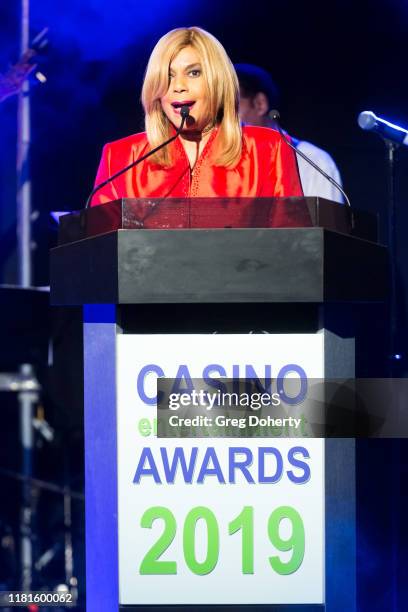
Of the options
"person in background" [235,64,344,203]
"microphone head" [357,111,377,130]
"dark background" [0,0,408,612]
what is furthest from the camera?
"dark background" [0,0,408,612]

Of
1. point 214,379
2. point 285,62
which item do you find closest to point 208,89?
point 214,379

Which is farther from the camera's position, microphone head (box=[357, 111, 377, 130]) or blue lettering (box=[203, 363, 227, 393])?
microphone head (box=[357, 111, 377, 130])

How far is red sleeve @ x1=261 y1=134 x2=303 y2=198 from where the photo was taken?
6.20 feet

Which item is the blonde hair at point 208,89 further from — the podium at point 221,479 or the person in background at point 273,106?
the person in background at point 273,106

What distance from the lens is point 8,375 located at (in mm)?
3807

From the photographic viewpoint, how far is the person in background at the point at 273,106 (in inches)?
113

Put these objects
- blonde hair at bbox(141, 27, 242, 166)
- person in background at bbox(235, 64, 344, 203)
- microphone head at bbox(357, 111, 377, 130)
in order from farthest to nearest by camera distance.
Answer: person in background at bbox(235, 64, 344, 203) < microphone head at bbox(357, 111, 377, 130) < blonde hair at bbox(141, 27, 242, 166)

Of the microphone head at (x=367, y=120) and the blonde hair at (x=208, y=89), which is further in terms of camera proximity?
the microphone head at (x=367, y=120)

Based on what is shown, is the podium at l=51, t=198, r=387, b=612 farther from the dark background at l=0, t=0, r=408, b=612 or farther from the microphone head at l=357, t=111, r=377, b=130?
the dark background at l=0, t=0, r=408, b=612

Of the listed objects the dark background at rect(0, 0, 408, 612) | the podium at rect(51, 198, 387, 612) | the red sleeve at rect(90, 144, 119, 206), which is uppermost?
the dark background at rect(0, 0, 408, 612)

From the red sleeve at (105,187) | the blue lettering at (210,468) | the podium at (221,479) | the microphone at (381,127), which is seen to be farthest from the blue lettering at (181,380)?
the microphone at (381,127)

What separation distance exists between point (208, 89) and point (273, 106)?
1.14m

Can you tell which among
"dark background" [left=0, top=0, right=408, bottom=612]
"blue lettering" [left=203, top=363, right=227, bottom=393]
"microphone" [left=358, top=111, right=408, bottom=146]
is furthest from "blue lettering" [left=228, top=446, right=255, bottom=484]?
"dark background" [left=0, top=0, right=408, bottom=612]

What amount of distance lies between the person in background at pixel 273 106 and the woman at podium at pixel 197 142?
3.10 feet
